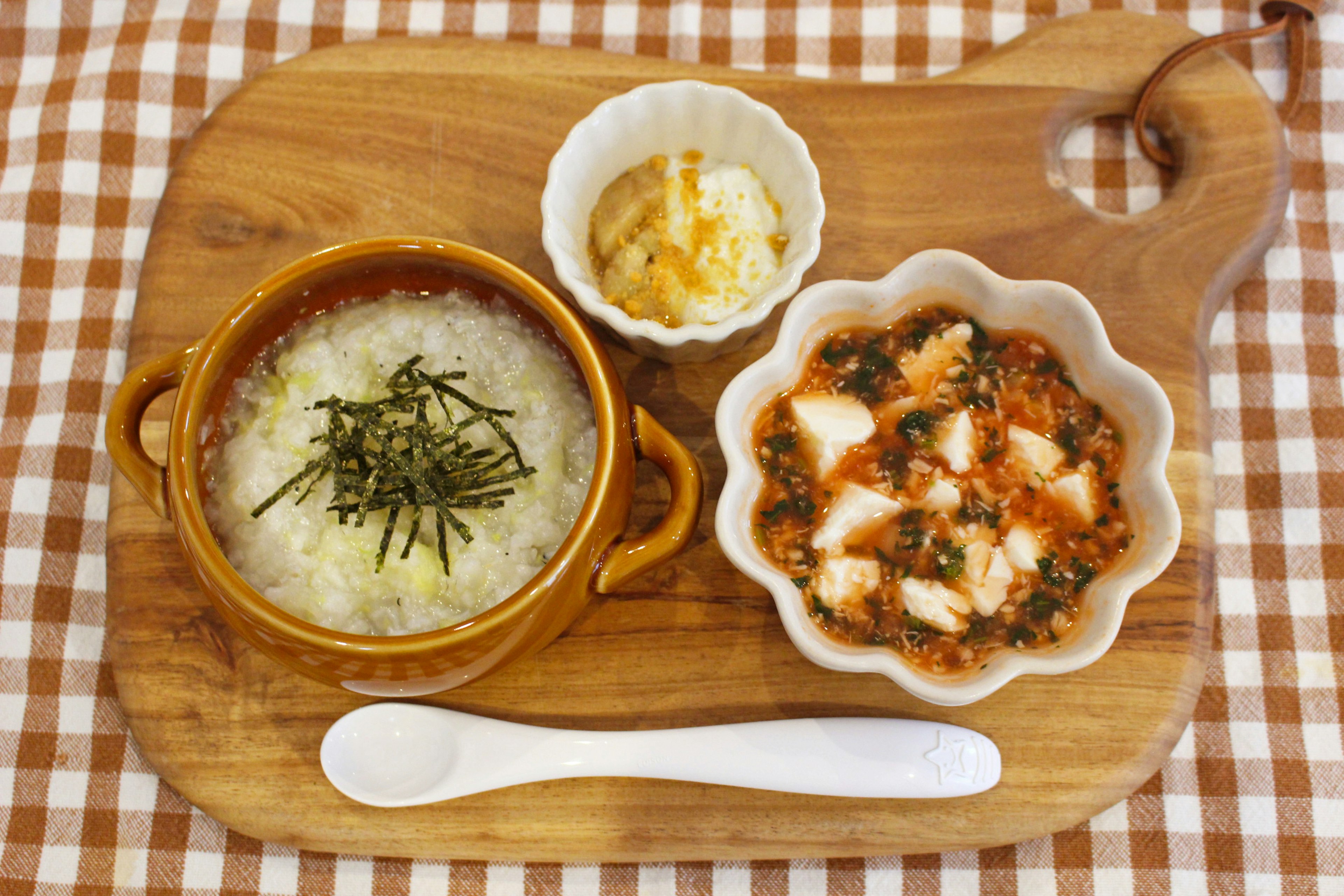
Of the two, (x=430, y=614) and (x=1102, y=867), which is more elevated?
(x=430, y=614)

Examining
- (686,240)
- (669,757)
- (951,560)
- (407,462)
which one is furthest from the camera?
(686,240)

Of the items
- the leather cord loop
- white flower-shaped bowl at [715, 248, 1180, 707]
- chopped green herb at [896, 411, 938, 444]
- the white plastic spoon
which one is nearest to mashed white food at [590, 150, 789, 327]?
white flower-shaped bowl at [715, 248, 1180, 707]

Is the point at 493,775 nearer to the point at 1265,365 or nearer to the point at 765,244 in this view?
the point at 765,244

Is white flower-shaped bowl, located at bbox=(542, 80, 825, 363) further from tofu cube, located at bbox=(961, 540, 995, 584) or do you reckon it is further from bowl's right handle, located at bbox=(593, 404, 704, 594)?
tofu cube, located at bbox=(961, 540, 995, 584)

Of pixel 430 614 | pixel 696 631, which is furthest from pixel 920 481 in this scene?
pixel 430 614

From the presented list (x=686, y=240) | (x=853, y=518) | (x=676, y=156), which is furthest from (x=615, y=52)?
(x=853, y=518)

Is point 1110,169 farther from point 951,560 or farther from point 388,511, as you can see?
point 388,511

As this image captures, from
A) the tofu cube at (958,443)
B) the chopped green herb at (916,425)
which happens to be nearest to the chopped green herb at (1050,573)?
the tofu cube at (958,443)
